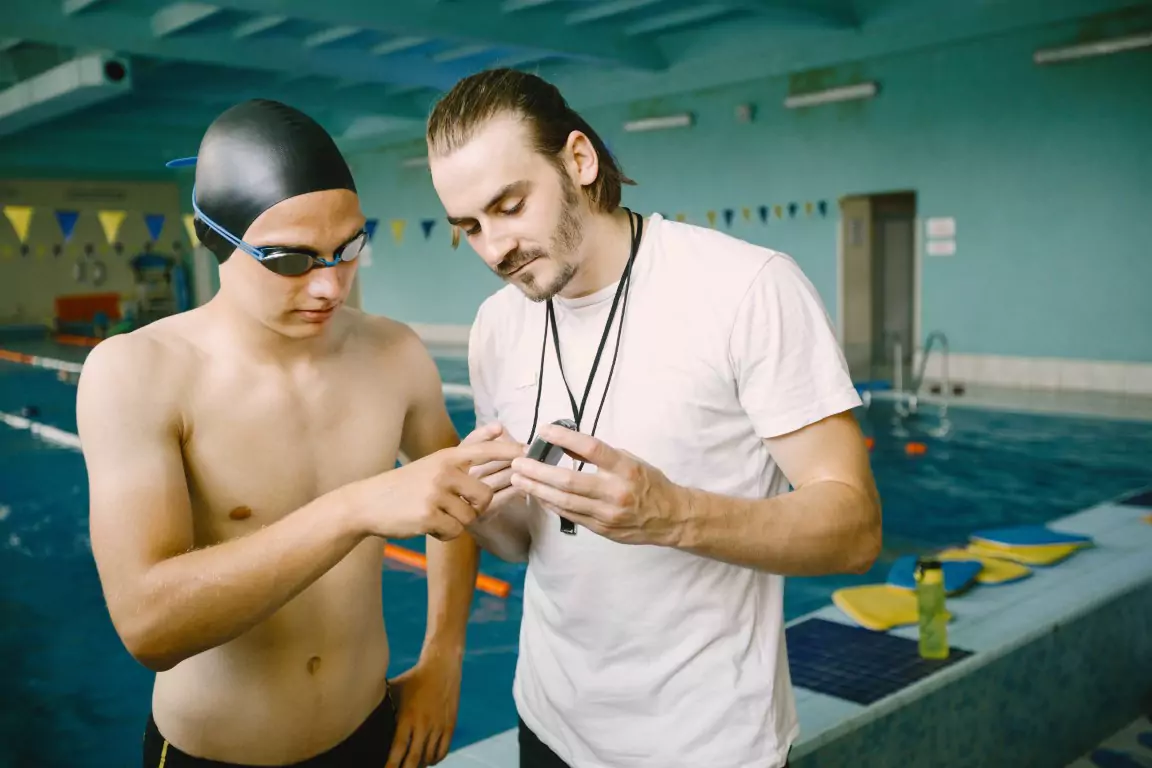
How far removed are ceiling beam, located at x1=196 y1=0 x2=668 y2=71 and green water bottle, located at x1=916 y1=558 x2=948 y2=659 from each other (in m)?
8.35

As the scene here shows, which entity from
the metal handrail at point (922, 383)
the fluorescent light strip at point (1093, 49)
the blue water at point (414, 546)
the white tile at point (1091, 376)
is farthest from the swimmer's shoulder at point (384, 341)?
the white tile at point (1091, 376)

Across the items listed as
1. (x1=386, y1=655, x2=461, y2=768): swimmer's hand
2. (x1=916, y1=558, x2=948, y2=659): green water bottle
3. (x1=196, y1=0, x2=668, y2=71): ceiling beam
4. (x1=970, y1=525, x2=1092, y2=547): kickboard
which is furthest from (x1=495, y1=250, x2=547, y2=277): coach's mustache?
(x1=196, y1=0, x2=668, y2=71): ceiling beam

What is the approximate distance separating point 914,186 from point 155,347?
11535 millimetres

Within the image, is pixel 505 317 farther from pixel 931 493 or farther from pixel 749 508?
pixel 931 493

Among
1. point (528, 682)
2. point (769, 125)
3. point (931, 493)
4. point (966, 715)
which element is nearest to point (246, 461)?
point (528, 682)

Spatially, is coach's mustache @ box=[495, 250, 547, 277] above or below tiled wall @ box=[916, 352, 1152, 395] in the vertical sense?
above

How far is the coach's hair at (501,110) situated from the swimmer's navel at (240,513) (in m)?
0.60

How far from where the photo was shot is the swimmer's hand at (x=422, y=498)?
1188 mm

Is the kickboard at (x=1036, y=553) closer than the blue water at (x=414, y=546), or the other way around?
the kickboard at (x=1036, y=553)

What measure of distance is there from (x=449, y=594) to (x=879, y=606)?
7.01 feet

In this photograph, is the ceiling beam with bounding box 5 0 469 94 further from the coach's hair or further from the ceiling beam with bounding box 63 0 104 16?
the coach's hair

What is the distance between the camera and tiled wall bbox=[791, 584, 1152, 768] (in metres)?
2.57

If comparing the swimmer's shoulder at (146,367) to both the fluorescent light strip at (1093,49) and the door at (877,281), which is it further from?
the door at (877,281)

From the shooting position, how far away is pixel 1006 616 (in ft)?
10.4
